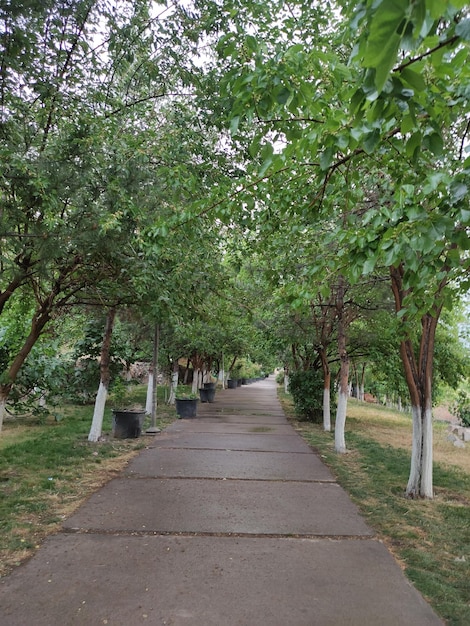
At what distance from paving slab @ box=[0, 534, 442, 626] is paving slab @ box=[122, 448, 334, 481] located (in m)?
2.77

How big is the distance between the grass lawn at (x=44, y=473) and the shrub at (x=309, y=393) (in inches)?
239

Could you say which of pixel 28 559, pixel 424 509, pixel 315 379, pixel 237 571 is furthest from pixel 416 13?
pixel 315 379

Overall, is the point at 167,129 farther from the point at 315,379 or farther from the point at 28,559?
the point at 315,379

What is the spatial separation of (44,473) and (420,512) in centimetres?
535

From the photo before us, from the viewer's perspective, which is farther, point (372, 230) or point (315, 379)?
point (315, 379)

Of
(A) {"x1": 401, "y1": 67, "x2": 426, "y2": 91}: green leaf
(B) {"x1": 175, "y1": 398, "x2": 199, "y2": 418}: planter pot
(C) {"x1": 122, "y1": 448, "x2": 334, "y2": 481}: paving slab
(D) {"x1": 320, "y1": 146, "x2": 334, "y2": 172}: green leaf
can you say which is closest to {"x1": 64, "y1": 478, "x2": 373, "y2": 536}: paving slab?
(C) {"x1": 122, "y1": 448, "x2": 334, "y2": 481}: paving slab

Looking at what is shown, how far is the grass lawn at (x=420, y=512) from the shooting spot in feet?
11.9

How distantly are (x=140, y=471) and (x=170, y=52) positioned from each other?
6.35 m

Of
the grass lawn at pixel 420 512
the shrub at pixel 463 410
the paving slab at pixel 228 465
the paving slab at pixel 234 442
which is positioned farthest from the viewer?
the shrub at pixel 463 410

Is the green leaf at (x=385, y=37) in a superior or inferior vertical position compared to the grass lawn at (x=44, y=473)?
superior

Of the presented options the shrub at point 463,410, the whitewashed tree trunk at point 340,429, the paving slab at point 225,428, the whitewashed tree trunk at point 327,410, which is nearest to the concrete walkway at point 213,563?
the whitewashed tree trunk at point 340,429

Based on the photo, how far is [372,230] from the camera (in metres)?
3.03

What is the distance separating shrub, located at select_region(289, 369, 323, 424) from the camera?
1452 cm

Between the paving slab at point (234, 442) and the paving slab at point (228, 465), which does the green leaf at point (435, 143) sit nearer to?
the paving slab at point (228, 465)
